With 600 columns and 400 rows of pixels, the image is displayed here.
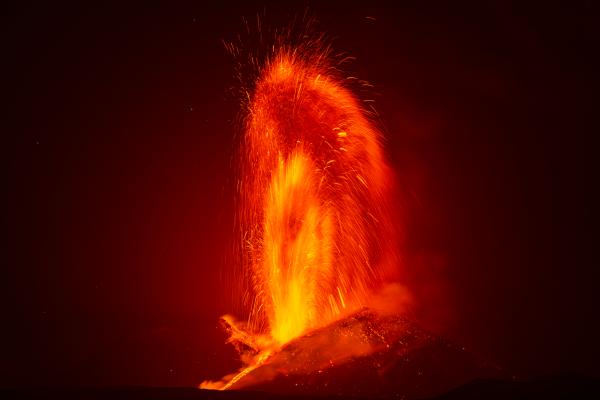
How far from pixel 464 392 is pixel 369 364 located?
4.93 m

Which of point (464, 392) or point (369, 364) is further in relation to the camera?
point (369, 364)

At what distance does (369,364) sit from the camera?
14.7m

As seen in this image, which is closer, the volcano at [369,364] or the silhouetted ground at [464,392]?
the silhouetted ground at [464,392]

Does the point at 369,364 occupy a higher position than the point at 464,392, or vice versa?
the point at 369,364

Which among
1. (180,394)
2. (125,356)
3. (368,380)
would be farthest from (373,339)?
(125,356)

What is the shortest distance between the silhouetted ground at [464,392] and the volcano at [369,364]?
3.10m

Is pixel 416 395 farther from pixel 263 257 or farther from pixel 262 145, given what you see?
pixel 262 145

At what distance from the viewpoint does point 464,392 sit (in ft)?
32.7

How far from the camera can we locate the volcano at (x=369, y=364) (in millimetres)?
13812

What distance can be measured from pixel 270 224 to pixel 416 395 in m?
7.52

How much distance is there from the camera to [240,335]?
22.2 metres

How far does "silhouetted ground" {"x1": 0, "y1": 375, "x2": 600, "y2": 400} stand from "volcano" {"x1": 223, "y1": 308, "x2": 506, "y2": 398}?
310 centimetres

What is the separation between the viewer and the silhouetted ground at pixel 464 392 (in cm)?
920

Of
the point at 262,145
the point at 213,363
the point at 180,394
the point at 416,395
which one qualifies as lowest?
the point at 416,395
